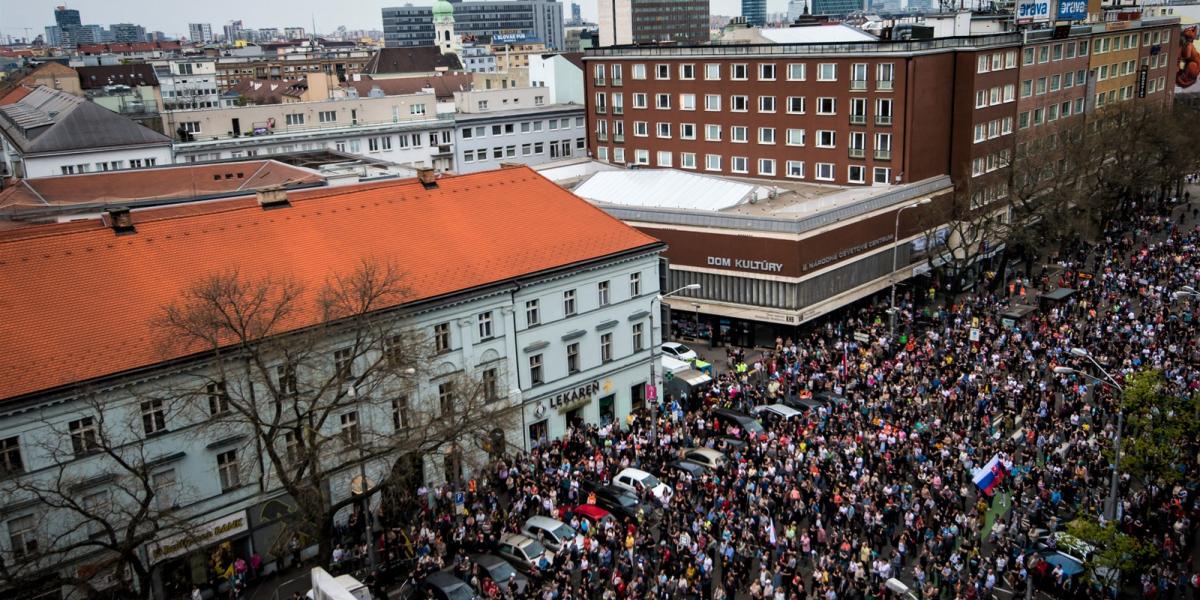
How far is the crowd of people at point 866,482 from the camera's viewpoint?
30.6m

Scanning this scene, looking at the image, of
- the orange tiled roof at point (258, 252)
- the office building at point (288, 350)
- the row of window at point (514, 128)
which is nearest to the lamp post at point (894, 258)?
the office building at point (288, 350)

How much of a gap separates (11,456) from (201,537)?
6.06 m

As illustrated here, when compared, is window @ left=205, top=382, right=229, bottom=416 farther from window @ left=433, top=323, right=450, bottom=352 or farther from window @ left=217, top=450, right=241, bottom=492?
window @ left=433, top=323, right=450, bottom=352

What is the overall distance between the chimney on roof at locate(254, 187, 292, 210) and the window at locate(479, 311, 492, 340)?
878cm

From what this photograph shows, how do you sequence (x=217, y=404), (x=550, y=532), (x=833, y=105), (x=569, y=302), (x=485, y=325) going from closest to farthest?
(x=217, y=404), (x=550, y=532), (x=485, y=325), (x=569, y=302), (x=833, y=105)

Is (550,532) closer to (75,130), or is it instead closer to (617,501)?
(617,501)

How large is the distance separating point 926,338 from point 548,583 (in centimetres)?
2896

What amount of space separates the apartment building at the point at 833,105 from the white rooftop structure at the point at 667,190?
7050mm

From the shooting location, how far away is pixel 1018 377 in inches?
1829

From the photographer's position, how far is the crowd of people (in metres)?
30.6

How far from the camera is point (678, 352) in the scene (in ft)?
169

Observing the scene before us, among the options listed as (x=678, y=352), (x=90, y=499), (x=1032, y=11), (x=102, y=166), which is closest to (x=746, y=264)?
(x=678, y=352)

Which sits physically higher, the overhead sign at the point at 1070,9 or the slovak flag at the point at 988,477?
the overhead sign at the point at 1070,9

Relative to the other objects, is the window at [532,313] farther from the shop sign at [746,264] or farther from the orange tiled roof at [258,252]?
the shop sign at [746,264]
